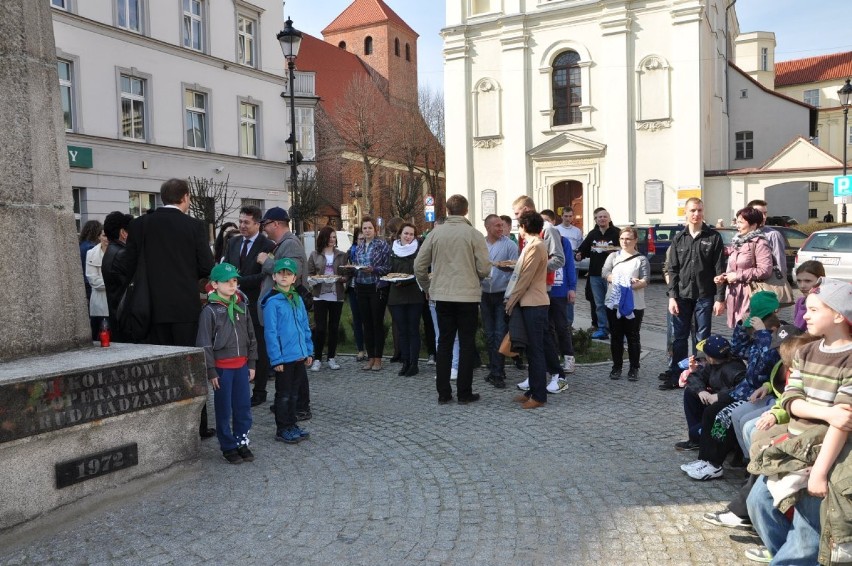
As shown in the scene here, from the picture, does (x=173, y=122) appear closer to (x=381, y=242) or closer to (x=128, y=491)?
(x=381, y=242)

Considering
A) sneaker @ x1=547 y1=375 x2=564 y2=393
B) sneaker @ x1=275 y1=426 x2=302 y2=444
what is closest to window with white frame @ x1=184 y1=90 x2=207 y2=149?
sneaker @ x1=547 y1=375 x2=564 y2=393

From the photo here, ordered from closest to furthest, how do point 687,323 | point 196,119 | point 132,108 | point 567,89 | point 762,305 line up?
1. point 762,305
2. point 687,323
3. point 132,108
4. point 196,119
5. point 567,89

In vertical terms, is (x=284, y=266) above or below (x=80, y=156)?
below

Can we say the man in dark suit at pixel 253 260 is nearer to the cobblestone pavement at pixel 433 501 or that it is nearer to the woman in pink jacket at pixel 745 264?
the cobblestone pavement at pixel 433 501

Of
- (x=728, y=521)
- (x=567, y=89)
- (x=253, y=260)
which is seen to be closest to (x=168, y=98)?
(x=567, y=89)

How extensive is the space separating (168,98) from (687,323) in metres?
22.3

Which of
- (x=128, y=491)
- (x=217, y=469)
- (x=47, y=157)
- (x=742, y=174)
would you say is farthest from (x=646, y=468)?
(x=742, y=174)

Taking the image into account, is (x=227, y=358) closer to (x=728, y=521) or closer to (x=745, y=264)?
(x=728, y=521)

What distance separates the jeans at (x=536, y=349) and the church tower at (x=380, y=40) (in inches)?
2411

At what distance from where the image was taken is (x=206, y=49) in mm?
28000

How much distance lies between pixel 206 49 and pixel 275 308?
2426 centimetres

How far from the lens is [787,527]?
3723 millimetres

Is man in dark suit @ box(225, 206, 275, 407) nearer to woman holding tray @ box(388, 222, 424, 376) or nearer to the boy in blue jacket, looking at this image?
the boy in blue jacket

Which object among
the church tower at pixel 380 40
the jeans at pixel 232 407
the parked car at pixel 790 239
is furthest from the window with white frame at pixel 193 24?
the church tower at pixel 380 40
